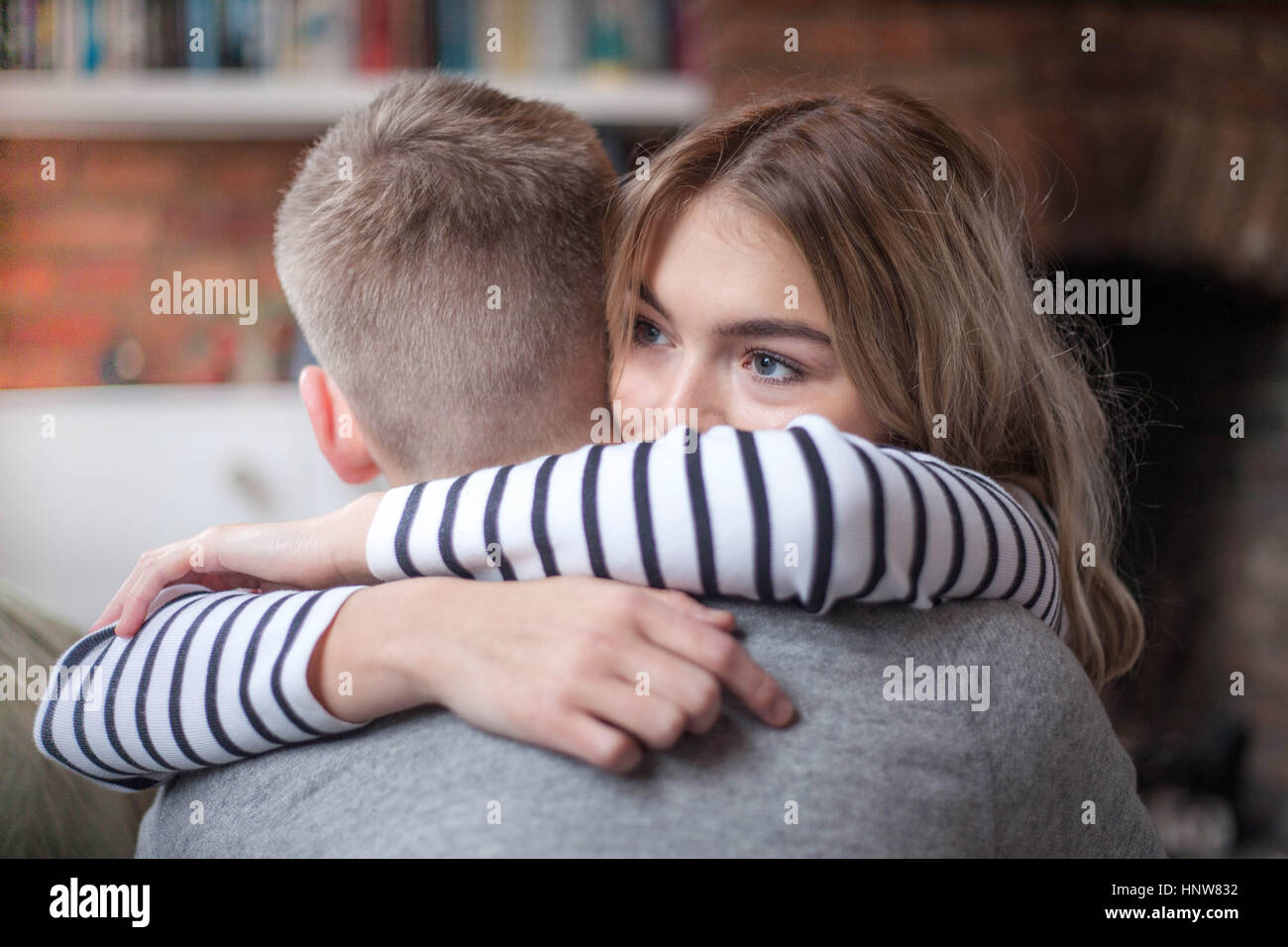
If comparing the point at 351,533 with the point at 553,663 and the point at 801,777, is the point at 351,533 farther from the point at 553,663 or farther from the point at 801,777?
the point at 801,777

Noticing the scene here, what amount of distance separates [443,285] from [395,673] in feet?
1.09

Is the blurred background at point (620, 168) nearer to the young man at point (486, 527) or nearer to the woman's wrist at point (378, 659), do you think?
the young man at point (486, 527)

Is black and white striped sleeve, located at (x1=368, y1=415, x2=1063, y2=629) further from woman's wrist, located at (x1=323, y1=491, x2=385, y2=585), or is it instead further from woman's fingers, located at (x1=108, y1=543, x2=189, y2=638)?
woman's fingers, located at (x1=108, y1=543, x2=189, y2=638)

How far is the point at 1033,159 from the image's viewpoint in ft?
6.93

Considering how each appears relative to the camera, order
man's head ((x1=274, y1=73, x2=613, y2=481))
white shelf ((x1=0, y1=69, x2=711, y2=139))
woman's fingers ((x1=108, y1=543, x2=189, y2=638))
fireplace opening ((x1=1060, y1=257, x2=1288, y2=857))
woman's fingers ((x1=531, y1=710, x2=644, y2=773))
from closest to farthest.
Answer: woman's fingers ((x1=531, y1=710, x2=644, y2=773))
woman's fingers ((x1=108, y1=543, x2=189, y2=638))
man's head ((x1=274, y1=73, x2=613, y2=481))
white shelf ((x1=0, y1=69, x2=711, y2=139))
fireplace opening ((x1=1060, y1=257, x2=1288, y2=857))

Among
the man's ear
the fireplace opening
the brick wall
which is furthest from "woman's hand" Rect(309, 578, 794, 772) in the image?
the fireplace opening

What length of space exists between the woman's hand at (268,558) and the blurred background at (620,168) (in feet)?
4.25

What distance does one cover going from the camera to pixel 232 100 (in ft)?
6.43

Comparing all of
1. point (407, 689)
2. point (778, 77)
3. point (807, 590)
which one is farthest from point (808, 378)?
point (778, 77)

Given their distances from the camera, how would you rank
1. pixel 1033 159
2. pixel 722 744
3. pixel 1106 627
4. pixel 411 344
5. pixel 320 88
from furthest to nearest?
pixel 1033 159 < pixel 320 88 < pixel 1106 627 < pixel 411 344 < pixel 722 744

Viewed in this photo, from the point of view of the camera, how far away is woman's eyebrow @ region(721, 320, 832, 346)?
825mm

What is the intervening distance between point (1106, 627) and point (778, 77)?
4.52 feet

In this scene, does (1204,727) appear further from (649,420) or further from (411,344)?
(411,344)

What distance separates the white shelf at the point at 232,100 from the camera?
1.92 m
